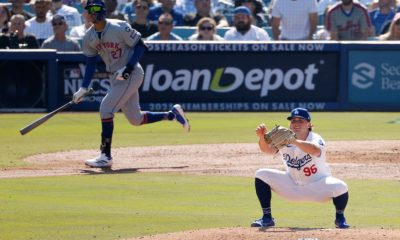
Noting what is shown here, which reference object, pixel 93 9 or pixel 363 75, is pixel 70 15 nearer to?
pixel 363 75

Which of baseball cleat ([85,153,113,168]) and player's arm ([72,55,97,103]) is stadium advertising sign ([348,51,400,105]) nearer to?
player's arm ([72,55,97,103])

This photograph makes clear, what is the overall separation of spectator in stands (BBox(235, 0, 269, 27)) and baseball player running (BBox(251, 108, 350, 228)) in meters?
12.6

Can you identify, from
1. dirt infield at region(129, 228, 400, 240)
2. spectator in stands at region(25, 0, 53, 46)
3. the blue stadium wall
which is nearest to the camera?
dirt infield at region(129, 228, 400, 240)

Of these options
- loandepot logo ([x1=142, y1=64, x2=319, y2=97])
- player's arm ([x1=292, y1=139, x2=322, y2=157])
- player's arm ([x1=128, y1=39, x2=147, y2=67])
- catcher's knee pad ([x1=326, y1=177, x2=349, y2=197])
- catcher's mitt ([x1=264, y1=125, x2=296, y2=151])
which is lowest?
loandepot logo ([x1=142, y1=64, x2=319, y2=97])

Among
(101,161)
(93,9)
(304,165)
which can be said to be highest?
(93,9)

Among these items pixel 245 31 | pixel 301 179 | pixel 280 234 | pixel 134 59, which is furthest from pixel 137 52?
pixel 245 31

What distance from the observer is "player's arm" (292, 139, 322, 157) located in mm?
8367

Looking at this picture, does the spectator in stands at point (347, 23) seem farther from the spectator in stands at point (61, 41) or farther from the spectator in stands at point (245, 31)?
the spectator in stands at point (61, 41)

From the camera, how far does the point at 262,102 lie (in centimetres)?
1978

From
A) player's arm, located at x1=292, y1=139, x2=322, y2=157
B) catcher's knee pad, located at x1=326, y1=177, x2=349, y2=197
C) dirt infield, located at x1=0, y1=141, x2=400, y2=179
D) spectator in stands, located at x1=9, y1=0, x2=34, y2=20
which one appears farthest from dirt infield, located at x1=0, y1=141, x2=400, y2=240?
spectator in stands, located at x1=9, y1=0, x2=34, y2=20

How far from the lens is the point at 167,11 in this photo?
834 inches

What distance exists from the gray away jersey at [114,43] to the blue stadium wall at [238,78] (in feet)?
20.1

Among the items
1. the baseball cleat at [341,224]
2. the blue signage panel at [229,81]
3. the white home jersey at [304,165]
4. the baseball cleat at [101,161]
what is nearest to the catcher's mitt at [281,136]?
the white home jersey at [304,165]

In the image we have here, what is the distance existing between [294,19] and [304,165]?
11786 millimetres
